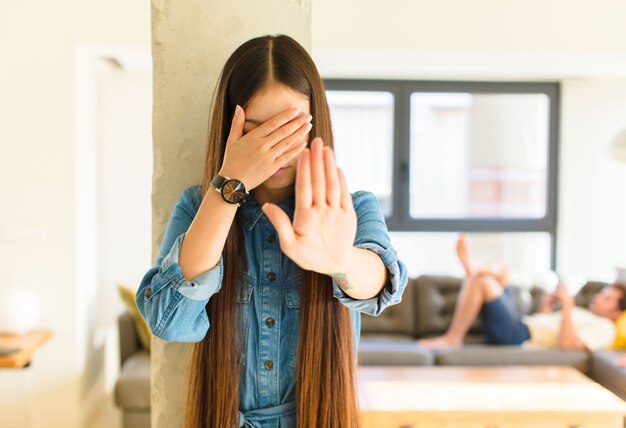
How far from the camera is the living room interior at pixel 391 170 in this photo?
359cm

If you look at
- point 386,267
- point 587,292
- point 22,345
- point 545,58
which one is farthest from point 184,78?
point 587,292

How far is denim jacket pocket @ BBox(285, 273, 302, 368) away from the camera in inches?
40.3

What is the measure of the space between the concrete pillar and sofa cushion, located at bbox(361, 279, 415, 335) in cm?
319

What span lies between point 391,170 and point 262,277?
407 centimetres

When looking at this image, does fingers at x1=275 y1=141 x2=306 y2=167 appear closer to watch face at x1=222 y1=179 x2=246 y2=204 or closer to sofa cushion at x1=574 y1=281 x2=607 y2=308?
watch face at x1=222 y1=179 x2=246 y2=204

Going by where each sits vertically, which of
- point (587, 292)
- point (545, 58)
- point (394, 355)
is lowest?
point (394, 355)

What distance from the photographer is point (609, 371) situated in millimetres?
3650

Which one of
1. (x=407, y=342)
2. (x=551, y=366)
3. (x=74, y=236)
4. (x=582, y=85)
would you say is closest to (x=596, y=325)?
(x=551, y=366)

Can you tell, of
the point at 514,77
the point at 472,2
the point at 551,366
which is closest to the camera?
the point at 551,366

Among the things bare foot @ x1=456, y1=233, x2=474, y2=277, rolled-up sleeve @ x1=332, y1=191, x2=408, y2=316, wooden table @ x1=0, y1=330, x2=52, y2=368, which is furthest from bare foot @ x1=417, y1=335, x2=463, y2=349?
rolled-up sleeve @ x1=332, y1=191, x2=408, y2=316

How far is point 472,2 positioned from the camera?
12.7 ft

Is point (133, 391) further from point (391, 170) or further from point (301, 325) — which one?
point (301, 325)

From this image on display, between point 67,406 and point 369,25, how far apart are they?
9.11 ft

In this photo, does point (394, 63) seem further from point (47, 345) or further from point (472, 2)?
point (47, 345)
